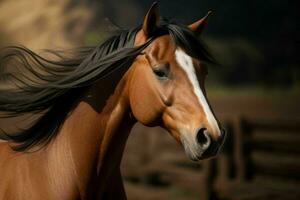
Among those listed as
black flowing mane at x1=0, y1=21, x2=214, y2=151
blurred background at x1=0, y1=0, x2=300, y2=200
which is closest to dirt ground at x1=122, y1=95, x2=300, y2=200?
blurred background at x1=0, y1=0, x2=300, y2=200

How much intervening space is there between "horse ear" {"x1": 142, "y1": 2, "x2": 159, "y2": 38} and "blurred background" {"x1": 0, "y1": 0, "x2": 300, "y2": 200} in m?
3.70

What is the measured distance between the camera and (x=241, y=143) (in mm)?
6066

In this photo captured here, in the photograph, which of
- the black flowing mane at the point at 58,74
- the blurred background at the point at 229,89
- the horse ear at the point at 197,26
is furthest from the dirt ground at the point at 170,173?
the black flowing mane at the point at 58,74

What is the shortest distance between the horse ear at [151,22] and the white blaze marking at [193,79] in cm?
18

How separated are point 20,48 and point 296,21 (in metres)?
8.70

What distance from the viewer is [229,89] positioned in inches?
396

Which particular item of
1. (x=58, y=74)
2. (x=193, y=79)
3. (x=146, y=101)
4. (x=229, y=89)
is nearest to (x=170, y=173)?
(x=229, y=89)

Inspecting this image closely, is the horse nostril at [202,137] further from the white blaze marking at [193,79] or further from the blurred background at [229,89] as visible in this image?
the blurred background at [229,89]

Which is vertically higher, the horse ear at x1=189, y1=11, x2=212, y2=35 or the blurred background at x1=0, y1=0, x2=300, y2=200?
the horse ear at x1=189, y1=11, x2=212, y2=35

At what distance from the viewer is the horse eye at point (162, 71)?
2143 mm

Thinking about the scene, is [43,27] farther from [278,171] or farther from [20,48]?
[20,48]


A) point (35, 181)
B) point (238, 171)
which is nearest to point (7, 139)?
point (35, 181)

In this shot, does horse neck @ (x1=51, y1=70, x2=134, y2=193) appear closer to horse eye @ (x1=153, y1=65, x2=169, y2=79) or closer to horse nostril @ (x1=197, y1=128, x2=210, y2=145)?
horse eye @ (x1=153, y1=65, x2=169, y2=79)

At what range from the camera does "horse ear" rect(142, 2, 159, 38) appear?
221 centimetres
